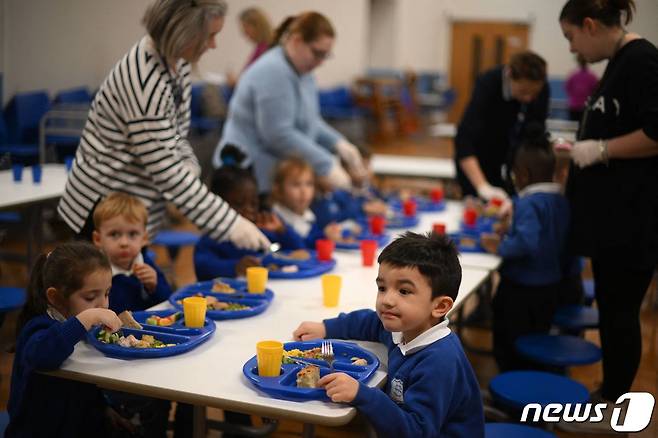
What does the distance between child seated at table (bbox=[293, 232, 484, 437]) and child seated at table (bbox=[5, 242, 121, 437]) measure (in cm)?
74

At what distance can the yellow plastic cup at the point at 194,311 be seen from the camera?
246 centimetres

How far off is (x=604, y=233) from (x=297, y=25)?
6.23 ft

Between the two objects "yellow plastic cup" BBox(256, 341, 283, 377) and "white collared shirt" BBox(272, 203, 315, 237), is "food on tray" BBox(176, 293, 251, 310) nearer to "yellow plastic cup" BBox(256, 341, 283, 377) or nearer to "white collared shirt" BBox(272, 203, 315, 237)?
"yellow plastic cup" BBox(256, 341, 283, 377)

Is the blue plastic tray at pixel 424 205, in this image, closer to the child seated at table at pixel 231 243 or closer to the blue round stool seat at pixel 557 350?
the child seated at table at pixel 231 243

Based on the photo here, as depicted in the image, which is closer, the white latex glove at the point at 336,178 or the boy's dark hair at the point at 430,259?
the boy's dark hair at the point at 430,259

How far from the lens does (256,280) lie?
114 inches

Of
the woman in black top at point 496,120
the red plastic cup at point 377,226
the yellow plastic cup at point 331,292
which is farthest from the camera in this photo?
the woman in black top at point 496,120

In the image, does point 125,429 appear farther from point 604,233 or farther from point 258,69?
point 258,69

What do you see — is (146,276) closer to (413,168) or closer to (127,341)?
(127,341)

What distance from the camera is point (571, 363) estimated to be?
333cm

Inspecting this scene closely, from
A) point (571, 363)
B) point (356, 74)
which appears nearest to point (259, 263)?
point (571, 363)

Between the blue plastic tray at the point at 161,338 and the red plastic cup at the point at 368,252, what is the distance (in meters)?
1.08

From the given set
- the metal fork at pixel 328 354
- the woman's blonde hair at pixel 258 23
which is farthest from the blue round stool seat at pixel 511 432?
the woman's blonde hair at pixel 258 23

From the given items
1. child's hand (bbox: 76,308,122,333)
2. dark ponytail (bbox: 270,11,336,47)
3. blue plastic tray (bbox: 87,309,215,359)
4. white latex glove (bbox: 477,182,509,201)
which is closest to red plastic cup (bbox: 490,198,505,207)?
white latex glove (bbox: 477,182,509,201)
